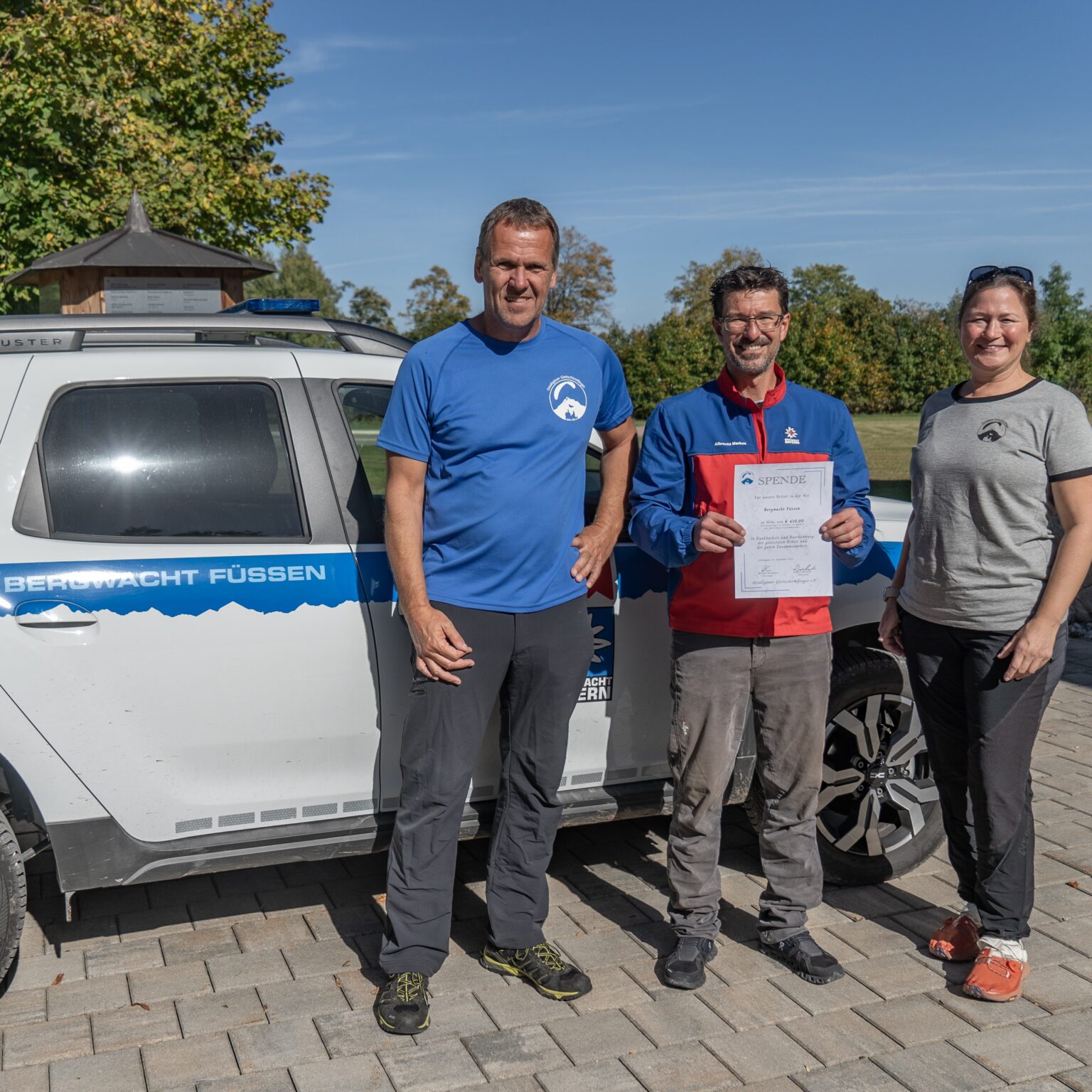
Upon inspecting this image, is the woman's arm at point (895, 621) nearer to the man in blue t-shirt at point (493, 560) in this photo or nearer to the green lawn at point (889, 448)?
the man in blue t-shirt at point (493, 560)

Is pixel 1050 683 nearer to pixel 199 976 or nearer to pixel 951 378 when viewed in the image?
pixel 199 976

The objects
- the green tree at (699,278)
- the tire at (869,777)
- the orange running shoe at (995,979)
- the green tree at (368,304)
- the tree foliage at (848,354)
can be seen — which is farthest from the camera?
the green tree at (368,304)

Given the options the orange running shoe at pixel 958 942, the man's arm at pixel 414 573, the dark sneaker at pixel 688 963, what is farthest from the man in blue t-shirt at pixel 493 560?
the orange running shoe at pixel 958 942

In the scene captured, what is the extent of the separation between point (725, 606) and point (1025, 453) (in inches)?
35.1

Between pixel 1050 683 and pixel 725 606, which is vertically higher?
Result: pixel 725 606

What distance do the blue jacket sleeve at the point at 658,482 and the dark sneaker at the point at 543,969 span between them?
1187 millimetres

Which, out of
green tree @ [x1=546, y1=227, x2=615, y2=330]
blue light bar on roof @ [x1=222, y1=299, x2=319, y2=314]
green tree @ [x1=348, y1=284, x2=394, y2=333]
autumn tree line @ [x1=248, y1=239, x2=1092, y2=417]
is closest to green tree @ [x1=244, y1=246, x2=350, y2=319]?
green tree @ [x1=348, y1=284, x2=394, y2=333]

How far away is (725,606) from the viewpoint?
3.27m

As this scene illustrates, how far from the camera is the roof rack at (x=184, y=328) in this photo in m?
3.20

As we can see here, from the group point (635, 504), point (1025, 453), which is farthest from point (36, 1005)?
point (1025, 453)

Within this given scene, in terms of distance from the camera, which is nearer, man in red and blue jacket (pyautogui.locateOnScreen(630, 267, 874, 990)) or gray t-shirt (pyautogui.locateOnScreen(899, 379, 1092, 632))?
gray t-shirt (pyautogui.locateOnScreen(899, 379, 1092, 632))

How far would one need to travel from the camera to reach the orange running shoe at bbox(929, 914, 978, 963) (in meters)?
3.50

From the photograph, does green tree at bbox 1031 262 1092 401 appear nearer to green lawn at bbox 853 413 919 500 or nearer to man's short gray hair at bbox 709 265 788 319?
green lawn at bbox 853 413 919 500

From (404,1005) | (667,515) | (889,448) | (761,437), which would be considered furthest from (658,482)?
(889,448)
